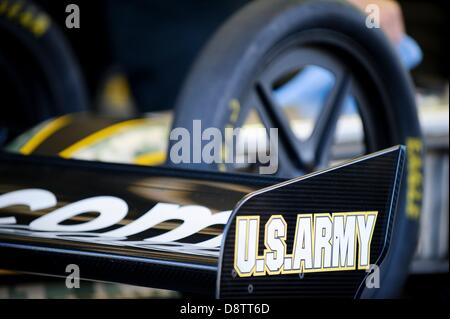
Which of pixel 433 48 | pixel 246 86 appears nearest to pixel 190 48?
pixel 433 48

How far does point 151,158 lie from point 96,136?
4.3 inches

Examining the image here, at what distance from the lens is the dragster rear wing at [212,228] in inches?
32.4

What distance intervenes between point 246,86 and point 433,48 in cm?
131

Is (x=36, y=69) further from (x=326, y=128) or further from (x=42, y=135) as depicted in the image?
(x=326, y=128)

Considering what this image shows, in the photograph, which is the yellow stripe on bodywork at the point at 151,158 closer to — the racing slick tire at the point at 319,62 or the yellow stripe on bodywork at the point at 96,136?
the yellow stripe on bodywork at the point at 96,136

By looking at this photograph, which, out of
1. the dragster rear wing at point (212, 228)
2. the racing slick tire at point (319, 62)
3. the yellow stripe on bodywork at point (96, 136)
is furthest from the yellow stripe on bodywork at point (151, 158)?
the dragster rear wing at point (212, 228)

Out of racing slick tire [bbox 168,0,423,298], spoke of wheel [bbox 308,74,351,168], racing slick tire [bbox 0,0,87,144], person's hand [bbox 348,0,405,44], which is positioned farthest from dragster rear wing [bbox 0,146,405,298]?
person's hand [bbox 348,0,405,44]

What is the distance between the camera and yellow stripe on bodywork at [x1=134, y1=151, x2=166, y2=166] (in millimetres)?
1523

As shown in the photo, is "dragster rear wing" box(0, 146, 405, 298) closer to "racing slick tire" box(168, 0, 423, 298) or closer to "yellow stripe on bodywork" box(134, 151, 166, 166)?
"racing slick tire" box(168, 0, 423, 298)

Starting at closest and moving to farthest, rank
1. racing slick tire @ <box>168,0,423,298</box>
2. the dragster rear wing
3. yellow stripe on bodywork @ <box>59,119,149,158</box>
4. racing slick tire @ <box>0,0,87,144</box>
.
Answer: the dragster rear wing, racing slick tire @ <box>168,0,423,298</box>, yellow stripe on bodywork @ <box>59,119,149,158</box>, racing slick tire @ <box>0,0,87,144</box>

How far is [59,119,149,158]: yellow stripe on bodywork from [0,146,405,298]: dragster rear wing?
446mm

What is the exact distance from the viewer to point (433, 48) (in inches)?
92.0

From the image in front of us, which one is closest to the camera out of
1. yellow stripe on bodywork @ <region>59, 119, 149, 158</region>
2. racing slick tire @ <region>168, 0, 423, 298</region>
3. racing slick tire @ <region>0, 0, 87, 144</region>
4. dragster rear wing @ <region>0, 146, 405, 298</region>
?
dragster rear wing @ <region>0, 146, 405, 298</region>
